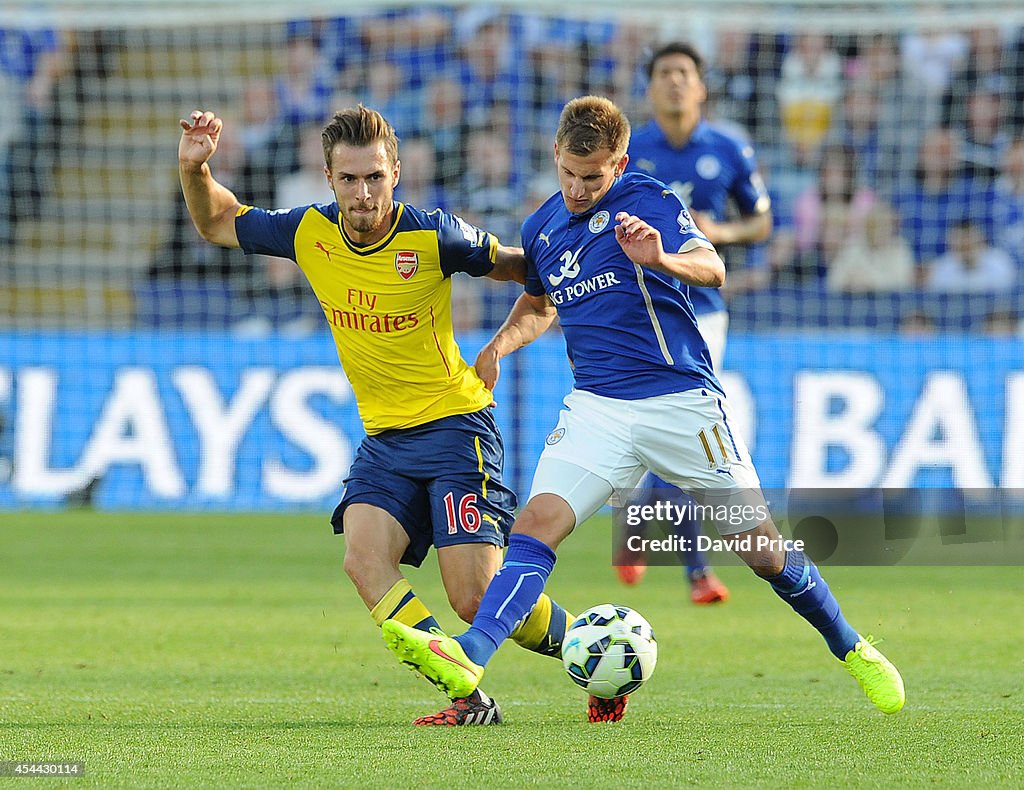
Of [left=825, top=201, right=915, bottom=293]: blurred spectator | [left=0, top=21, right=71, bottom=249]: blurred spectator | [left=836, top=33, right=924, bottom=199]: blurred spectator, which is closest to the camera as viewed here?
[left=825, top=201, right=915, bottom=293]: blurred spectator

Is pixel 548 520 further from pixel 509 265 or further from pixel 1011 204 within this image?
pixel 1011 204

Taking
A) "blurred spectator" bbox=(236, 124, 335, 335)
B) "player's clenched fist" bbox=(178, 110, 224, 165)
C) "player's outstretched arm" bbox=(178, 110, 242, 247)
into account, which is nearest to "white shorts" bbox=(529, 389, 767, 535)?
"player's outstretched arm" bbox=(178, 110, 242, 247)

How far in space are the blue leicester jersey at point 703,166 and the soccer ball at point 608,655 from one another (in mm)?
3471

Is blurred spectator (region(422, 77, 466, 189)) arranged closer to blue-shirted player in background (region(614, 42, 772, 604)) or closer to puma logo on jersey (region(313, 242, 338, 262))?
blue-shirted player in background (region(614, 42, 772, 604))

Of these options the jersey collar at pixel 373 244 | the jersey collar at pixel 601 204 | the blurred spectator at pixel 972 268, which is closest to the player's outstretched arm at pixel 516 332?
the jersey collar at pixel 601 204

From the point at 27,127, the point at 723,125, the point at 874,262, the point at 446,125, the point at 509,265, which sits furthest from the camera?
the point at 27,127

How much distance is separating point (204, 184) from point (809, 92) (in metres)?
10.7

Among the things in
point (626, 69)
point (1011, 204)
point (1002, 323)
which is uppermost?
point (626, 69)

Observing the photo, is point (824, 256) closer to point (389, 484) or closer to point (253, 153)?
point (253, 153)

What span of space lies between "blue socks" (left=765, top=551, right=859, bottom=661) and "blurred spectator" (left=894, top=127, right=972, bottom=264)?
9657mm

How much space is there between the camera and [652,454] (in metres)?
5.32

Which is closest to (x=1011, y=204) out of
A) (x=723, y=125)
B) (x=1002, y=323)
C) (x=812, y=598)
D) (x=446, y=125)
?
(x=1002, y=323)

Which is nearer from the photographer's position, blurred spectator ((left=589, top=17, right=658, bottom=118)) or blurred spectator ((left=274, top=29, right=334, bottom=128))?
blurred spectator ((left=589, top=17, right=658, bottom=118))

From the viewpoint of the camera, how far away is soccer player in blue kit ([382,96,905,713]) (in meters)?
5.22
